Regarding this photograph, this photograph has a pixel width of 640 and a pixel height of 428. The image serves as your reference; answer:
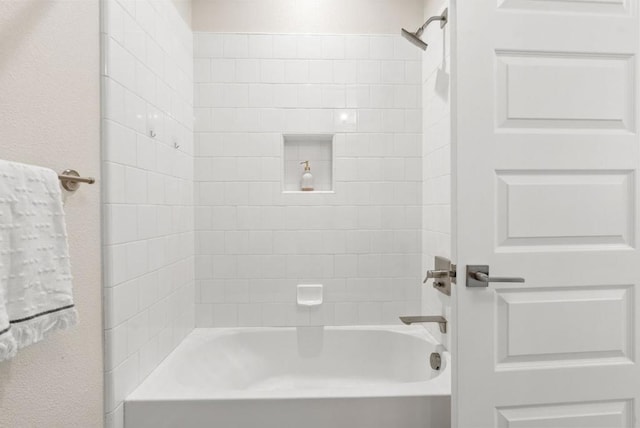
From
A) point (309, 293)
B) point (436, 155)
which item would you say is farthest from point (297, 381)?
point (436, 155)

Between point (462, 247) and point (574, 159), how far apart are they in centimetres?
51

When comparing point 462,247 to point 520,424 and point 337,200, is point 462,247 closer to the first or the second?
point 520,424

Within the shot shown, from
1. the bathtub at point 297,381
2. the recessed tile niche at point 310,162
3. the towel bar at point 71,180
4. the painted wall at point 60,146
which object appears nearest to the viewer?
the painted wall at point 60,146

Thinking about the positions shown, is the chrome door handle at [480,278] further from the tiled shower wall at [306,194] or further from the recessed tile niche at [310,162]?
the recessed tile niche at [310,162]

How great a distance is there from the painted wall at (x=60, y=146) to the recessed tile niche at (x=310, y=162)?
124 centimetres

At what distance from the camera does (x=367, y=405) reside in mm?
1454

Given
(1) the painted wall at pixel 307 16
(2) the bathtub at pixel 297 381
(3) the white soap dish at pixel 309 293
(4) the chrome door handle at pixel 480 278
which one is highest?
(1) the painted wall at pixel 307 16

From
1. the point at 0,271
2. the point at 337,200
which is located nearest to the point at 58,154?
the point at 0,271

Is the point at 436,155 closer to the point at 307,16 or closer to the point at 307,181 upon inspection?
the point at 307,181

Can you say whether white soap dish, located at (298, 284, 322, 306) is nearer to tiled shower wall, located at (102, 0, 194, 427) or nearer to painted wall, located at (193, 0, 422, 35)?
tiled shower wall, located at (102, 0, 194, 427)

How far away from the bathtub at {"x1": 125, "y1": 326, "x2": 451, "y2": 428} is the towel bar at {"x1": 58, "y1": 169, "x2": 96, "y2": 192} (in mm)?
834

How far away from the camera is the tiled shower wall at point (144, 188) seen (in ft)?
4.37

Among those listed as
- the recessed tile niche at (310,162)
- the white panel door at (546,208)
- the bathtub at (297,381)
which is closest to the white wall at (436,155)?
the bathtub at (297,381)

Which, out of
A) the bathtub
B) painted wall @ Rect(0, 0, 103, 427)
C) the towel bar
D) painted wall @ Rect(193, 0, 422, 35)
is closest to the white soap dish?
the bathtub
